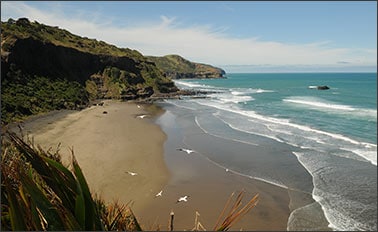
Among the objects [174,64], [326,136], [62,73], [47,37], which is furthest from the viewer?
[174,64]

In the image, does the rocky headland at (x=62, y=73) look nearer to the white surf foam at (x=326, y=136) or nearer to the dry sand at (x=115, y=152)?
the dry sand at (x=115, y=152)

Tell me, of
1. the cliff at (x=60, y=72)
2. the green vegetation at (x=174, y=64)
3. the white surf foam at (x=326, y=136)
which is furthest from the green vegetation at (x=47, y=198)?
the green vegetation at (x=174, y=64)

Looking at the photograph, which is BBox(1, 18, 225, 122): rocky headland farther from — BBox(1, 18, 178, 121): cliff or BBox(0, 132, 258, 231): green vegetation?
BBox(0, 132, 258, 231): green vegetation

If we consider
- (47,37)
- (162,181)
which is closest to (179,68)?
(47,37)

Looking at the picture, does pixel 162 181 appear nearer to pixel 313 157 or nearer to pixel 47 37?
pixel 313 157

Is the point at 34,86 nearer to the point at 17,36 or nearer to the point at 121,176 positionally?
the point at 17,36

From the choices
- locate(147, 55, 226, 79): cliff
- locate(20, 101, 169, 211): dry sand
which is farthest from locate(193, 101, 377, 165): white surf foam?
locate(147, 55, 226, 79): cliff
